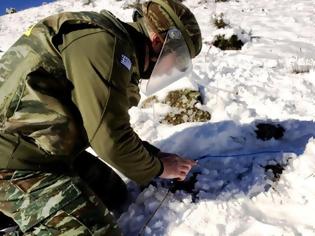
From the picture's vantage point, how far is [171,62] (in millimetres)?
2967

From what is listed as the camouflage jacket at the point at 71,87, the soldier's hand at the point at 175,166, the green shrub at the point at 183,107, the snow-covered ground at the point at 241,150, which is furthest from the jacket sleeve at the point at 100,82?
the green shrub at the point at 183,107

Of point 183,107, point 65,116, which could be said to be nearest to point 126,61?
point 65,116

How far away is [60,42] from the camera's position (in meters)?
2.63

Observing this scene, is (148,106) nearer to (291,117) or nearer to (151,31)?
(291,117)

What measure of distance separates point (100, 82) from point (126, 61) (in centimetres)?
21

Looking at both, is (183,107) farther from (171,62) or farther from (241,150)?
(171,62)

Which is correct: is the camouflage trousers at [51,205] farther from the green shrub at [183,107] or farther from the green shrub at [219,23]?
the green shrub at [219,23]

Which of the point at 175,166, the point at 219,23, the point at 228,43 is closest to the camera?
the point at 175,166

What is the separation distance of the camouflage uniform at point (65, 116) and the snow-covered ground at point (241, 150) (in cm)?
48

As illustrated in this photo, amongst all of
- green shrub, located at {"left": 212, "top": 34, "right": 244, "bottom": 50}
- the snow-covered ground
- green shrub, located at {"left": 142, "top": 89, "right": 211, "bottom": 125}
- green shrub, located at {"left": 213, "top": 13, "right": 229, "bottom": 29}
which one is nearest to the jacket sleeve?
the snow-covered ground

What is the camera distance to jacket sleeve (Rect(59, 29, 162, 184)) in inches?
98.3

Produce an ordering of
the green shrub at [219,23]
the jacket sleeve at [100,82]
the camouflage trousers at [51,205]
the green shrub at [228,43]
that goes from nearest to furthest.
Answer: the jacket sleeve at [100,82] → the camouflage trousers at [51,205] → the green shrub at [228,43] → the green shrub at [219,23]

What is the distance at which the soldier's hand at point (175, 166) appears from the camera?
3186 mm

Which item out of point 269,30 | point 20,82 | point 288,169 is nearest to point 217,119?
point 288,169
